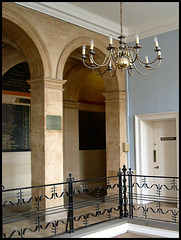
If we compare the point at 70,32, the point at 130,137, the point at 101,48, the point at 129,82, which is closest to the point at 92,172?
the point at 130,137

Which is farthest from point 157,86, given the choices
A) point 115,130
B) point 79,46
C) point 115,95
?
point 79,46

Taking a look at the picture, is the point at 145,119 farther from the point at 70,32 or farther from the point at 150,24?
the point at 70,32

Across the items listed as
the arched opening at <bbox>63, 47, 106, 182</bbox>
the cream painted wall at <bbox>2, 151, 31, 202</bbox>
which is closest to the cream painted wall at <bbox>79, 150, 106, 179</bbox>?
the arched opening at <bbox>63, 47, 106, 182</bbox>

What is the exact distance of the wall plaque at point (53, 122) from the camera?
7.07 meters

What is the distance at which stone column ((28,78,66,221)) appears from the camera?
22.9ft

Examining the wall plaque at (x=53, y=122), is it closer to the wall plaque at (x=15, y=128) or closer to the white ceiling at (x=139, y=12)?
the white ceiling at (x=139, y=12)

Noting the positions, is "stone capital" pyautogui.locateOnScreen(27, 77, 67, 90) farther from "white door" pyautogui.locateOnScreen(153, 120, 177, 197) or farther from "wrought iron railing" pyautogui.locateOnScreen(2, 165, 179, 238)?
"white door" pyautogui.locateOnScreen(153, 120, 177, 197)

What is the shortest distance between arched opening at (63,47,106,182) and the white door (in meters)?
3.46

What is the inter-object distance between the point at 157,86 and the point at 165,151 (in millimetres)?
1833

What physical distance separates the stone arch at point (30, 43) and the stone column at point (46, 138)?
0.83 ft

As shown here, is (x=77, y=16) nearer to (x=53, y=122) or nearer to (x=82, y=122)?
(x=53, y=122)

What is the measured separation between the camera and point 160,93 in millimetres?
8570

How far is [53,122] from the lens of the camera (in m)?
7.16

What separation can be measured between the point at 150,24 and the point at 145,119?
2.57m
